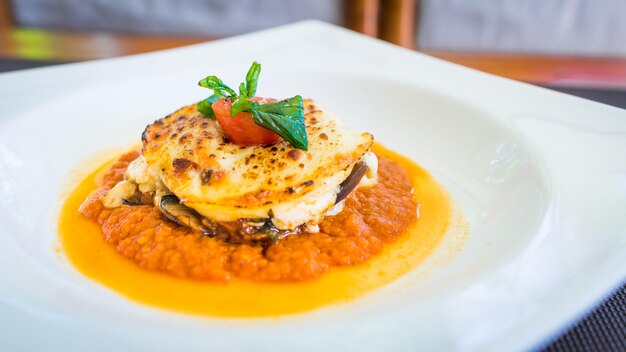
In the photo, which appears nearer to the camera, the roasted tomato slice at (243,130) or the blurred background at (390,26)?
the roasted tomato slice at (243,130)

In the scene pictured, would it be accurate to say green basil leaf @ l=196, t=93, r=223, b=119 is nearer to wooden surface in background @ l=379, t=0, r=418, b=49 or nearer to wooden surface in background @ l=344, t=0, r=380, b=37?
wooden surface in background @ l=344, t=0, r=380, b=37

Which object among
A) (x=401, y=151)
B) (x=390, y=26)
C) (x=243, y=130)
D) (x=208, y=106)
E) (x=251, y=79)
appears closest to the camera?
(x=243, y=130)

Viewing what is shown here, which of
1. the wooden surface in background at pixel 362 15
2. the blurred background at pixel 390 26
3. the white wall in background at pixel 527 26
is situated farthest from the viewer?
the wooden surface in background at pixel 362 15

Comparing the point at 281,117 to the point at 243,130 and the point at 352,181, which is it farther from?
the point at 352,181

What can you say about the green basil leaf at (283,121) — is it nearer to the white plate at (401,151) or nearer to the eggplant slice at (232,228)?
the eggplant slice at (232,228)

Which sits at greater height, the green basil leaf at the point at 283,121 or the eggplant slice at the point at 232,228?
the green basil leaf at the point at 283,121

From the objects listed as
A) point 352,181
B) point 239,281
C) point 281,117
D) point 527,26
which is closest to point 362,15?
point 527,26

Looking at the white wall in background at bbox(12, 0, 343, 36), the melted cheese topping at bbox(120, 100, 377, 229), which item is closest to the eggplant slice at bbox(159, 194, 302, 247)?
the melted cheese topping at bbox(120, 100, 377, 229)

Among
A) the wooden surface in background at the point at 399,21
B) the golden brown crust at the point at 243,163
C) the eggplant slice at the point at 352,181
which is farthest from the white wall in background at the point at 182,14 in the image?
the eggplant slice at the point at 352,181
